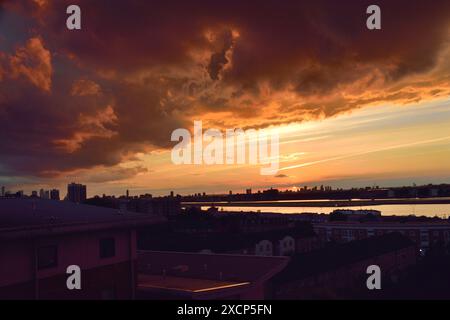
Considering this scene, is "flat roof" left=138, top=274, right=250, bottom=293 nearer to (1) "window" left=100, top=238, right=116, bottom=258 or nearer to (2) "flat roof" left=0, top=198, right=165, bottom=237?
(1) "window" left=100, top=238, right=116, bottom=258

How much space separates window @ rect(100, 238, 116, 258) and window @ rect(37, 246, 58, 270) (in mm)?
2445

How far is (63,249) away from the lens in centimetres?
1584

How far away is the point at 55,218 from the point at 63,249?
1234 millimetres

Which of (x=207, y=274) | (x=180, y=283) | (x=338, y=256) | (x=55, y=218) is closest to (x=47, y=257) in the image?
(x=55, y=218)

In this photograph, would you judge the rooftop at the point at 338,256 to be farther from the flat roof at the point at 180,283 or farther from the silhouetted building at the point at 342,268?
the flat roof at the point at 180,283

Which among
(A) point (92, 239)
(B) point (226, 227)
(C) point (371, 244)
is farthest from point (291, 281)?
(B) point (226, 227)

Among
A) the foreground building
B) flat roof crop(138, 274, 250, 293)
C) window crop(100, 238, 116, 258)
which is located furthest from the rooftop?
window crop(100, 238, 116, 258)

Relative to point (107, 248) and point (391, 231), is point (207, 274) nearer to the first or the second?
point (107, 248)

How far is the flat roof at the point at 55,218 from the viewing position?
45.7 feet

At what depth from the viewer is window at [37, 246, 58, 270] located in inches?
594

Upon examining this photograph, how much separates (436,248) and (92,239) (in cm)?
6891

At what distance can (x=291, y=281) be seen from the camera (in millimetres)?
35281

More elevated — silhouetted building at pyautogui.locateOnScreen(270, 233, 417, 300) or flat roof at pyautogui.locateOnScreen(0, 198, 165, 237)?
flat roof at pyautogui.locateOnScreen(0, 198, 165, 237)

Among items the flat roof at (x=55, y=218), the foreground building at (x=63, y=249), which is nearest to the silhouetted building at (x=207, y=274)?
the foreground building at (x=63, y=249)
